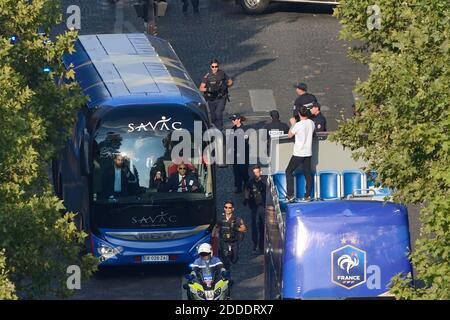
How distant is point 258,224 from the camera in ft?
90.5

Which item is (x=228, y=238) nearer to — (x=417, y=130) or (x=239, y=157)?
(x=239, y=157)

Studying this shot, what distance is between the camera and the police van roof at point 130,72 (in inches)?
1033

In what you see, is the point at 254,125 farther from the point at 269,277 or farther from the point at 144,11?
the point at 269,277

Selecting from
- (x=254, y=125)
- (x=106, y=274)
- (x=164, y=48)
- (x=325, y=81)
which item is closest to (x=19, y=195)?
(x=106, y=274)

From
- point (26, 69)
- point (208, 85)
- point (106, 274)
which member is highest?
point (26, 69)

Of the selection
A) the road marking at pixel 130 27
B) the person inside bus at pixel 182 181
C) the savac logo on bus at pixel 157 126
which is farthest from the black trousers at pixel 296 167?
the road marking at pixel 130 27

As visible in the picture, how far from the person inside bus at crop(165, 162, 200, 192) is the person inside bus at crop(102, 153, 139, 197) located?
0.57 meters

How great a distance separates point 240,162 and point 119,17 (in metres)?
14.0

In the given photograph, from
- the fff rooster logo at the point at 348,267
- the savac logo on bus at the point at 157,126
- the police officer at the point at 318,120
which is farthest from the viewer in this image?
the police officer at the point at 318,120

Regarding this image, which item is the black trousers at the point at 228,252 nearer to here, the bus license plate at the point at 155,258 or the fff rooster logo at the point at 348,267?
the bus license plate at the point at 155,258

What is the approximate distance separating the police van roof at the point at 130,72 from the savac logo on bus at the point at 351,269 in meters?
5.82

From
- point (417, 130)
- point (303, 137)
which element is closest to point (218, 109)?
point (303, 137)
